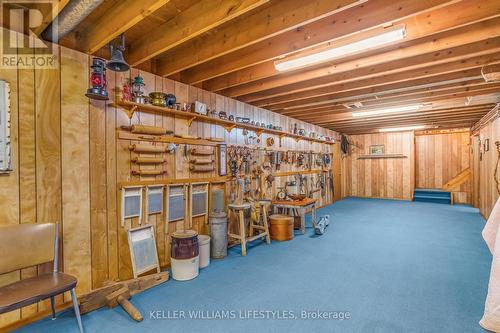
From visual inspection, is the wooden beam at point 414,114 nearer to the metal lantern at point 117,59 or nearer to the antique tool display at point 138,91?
the antique tool display at point 138,91

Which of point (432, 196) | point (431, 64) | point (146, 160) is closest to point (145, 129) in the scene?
point (146, 160)

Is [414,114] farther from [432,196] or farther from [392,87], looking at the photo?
[432,196]

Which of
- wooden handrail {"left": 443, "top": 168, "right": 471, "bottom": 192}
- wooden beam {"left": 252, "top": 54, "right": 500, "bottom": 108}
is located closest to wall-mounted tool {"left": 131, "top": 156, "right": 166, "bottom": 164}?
wooden beam {"left": 252, "top": 54, "right": 500, "bottom": 108}

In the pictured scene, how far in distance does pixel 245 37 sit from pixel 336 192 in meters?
7.41

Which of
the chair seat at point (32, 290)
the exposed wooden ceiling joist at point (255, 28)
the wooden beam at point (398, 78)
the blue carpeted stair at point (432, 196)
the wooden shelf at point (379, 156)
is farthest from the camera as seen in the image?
the wooden shelf at point (379, 156)

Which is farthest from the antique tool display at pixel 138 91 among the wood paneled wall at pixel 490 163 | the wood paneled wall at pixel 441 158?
the wood paneled wall at pixel 441 158

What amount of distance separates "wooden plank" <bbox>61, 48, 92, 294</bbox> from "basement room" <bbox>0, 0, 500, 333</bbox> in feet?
0.05

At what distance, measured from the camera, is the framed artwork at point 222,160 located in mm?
4090

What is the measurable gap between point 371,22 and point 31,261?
11.7ft

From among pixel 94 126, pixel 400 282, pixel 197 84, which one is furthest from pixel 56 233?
pixel 400 282

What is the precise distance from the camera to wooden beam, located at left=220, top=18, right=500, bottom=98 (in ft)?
7.89

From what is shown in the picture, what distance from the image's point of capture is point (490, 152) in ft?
16.6

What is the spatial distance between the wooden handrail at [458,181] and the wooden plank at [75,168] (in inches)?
398

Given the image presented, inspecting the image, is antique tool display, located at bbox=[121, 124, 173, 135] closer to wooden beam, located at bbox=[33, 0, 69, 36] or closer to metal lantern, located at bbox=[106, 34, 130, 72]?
metal lantern, located at bbox=[106, 34, 130, 72]
